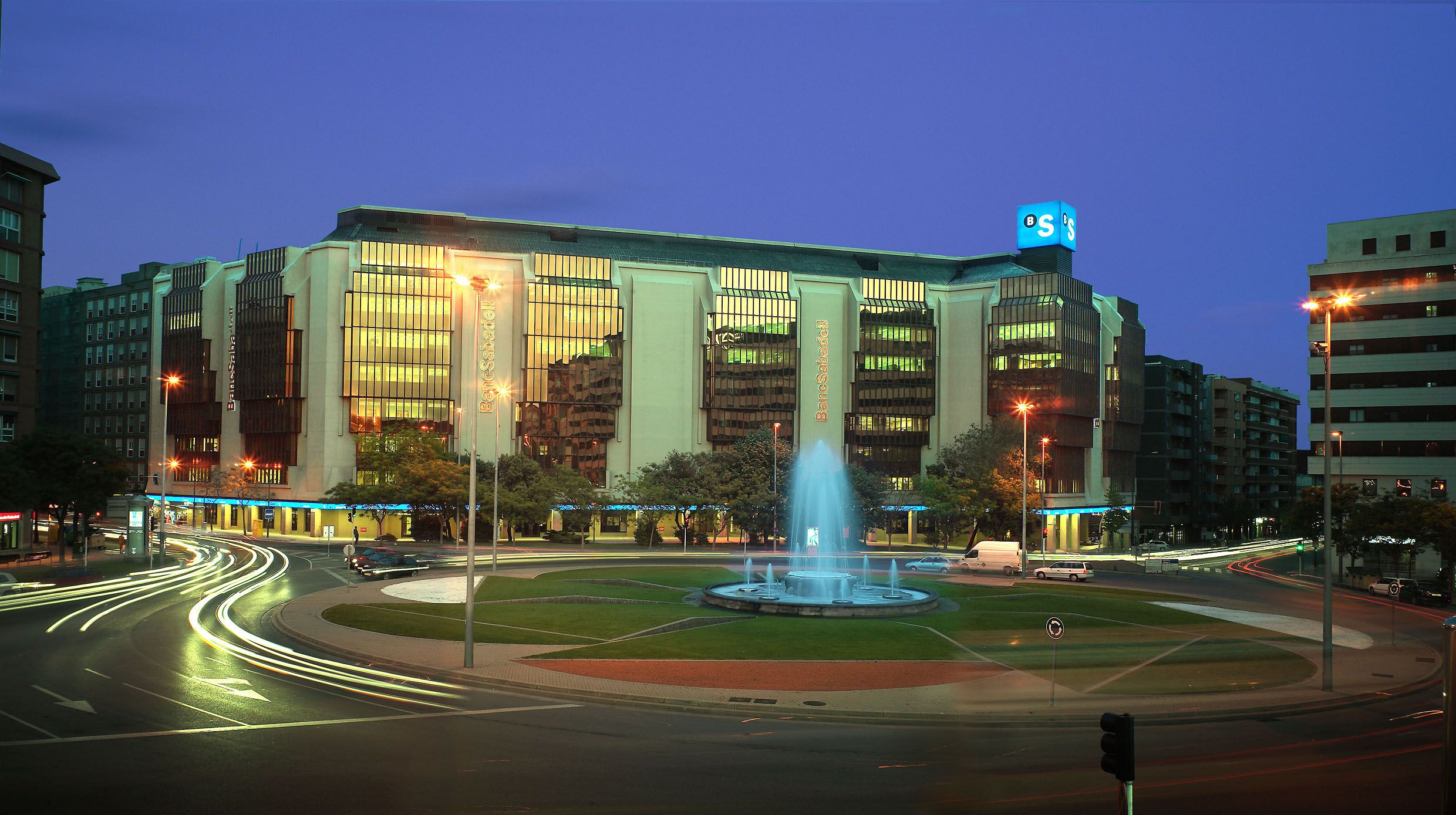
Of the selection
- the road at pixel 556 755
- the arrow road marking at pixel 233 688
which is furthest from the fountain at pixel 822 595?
the arrow road marking at pixel 233 688

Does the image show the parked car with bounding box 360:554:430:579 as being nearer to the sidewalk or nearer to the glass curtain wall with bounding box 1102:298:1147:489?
the sidewalk

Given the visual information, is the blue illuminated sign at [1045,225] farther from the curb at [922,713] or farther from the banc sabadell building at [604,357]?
the curb at [922,713]

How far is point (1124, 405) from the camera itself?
124500 millimetres

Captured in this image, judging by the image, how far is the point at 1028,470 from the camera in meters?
98.9

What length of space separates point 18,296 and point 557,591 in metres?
52.4

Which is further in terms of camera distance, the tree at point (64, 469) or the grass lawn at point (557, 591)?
the tree at point (64, 469)

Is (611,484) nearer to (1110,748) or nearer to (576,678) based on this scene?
(576,678)

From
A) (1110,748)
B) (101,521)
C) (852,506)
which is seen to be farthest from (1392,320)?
(101,521)

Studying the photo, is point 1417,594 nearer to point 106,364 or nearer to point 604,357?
point 604,357

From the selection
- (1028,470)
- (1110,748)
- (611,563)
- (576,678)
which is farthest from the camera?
(1028,470)

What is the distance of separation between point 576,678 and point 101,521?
103850 millimetres

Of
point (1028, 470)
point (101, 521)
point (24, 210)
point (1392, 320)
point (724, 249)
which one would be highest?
point (724, 249)

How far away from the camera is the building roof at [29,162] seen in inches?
2704

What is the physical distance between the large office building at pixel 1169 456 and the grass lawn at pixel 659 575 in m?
96.9
